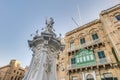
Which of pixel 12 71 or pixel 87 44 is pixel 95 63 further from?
pixel 12 71

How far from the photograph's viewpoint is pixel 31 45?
6773 millimetres

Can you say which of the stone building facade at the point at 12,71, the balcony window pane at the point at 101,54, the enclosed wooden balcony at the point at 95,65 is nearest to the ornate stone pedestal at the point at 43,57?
the enclosed wooden balcony at the point at 95,65

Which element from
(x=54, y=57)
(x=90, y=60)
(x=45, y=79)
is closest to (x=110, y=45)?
(x=90, y=60)

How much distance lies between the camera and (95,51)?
1833 centimetres

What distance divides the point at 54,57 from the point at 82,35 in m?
16.2

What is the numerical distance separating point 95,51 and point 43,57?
1427cm

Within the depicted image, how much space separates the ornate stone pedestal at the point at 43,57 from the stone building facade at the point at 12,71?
36001mm

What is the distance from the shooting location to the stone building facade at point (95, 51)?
1581 cm

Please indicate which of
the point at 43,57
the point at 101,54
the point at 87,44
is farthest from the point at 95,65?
the point at 43,57

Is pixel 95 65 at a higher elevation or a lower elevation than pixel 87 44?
lower

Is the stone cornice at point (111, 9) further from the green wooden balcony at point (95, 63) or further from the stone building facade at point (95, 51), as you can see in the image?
the green wooden balcony at point (95, 63)

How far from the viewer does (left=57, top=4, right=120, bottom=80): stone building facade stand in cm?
1581

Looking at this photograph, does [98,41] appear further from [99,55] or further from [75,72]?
[75,72]

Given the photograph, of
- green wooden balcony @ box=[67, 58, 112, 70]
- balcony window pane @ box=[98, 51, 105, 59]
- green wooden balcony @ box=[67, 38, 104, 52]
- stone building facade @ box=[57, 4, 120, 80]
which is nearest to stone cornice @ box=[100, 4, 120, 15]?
stone building facade @ box=[57, 4, 120, 80]
